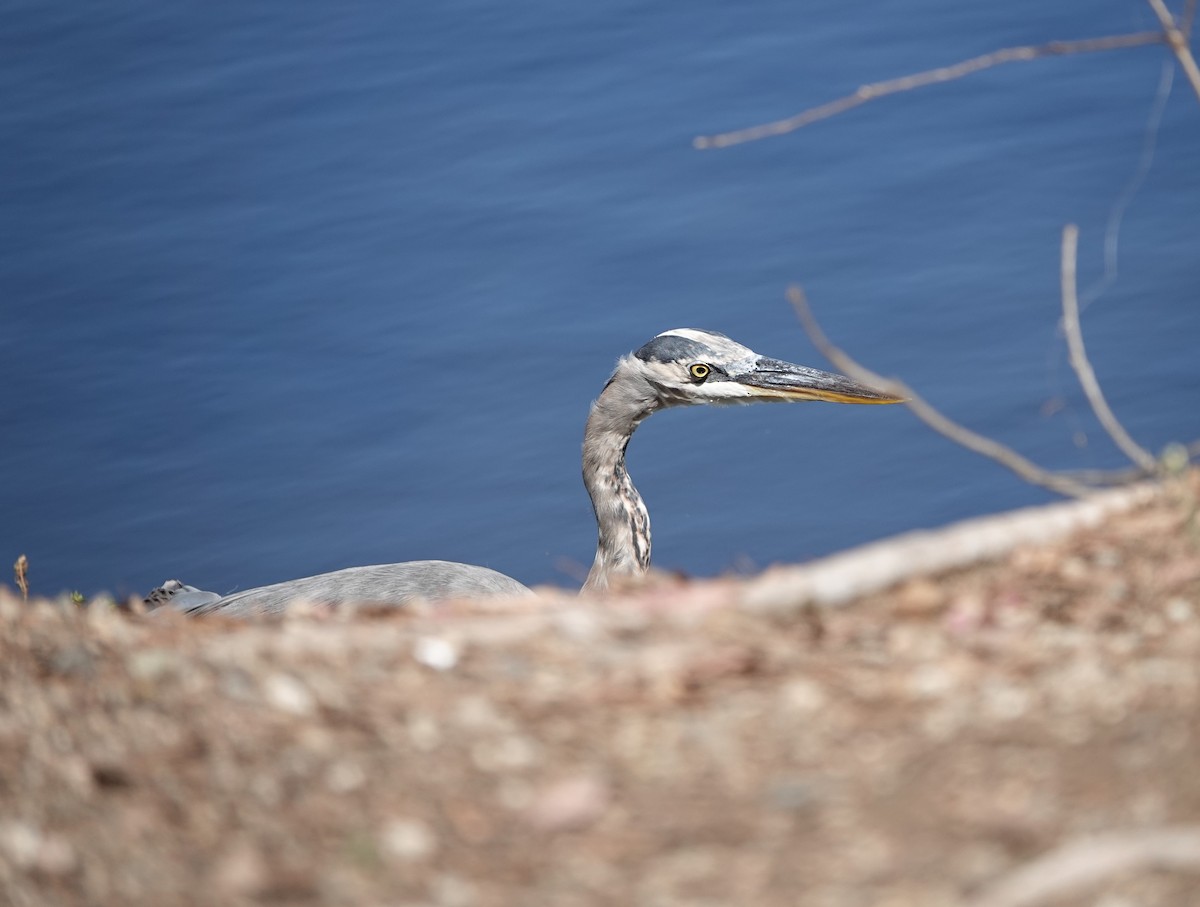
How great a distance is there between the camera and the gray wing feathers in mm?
6113

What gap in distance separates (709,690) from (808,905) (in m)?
0.60

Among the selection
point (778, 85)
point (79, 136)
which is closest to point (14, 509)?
point (79, 136)

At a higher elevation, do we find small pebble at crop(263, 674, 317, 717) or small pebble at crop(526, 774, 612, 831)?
small pebble at crop(263, 674, 317, 717)

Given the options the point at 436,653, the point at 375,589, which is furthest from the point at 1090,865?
the point at 375,589

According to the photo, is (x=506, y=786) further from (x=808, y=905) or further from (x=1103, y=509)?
(x=1103, y=509)

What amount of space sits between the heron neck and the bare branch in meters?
4.64

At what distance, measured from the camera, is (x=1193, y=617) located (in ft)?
9.89

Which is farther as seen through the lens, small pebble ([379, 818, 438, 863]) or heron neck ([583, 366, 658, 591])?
heron neck ([583, 366, 658, 591])

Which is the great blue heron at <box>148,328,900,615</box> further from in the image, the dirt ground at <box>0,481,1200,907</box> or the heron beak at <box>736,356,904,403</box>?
the dirt ground at <box>0,481,1200,907</box>

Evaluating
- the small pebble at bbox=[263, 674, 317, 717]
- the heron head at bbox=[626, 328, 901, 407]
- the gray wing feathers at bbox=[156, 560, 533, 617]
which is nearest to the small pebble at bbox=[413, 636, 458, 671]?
Answer: the small pebble at bbox=[263, 674, 317, 717]

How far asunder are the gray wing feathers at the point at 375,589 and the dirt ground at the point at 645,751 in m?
2.80

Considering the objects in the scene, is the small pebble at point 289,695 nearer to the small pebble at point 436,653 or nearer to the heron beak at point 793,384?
the small pebble at point 436,653

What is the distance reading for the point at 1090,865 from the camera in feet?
7.27

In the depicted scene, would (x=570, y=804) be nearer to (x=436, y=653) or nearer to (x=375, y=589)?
(x=436, y=653)
